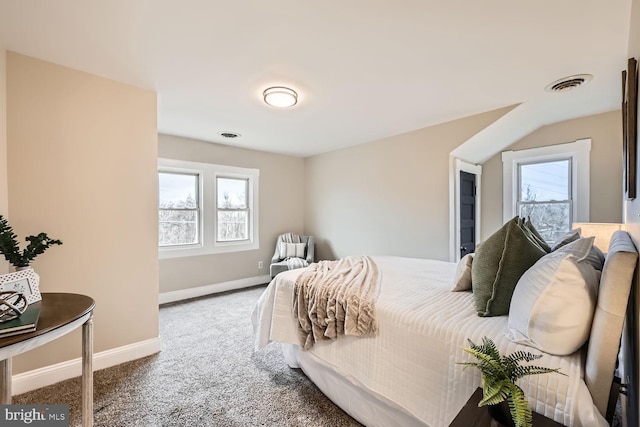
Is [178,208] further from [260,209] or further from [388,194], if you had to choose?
[388,194]

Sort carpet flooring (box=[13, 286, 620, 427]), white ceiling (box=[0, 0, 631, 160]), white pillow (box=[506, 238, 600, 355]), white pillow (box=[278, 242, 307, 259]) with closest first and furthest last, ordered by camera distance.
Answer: white pillow (box=[506, 238, 600, 355]), white ceiling (box=[0, 0, 631, 160]), carpet flooring (box=[13, 286, 620, 427]), white pillow (box=[278, 242, 307, 259])

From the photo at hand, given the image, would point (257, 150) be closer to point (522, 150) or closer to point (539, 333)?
point (522, 150)

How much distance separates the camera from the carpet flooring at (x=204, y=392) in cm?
172

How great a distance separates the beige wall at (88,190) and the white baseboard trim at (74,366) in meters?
0.04

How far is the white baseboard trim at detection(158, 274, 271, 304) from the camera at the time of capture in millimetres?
4036

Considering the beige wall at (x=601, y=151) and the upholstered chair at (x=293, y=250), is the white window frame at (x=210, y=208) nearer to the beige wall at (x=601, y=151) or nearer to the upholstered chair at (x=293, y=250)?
the upholstered chair at (x=293, y=250)

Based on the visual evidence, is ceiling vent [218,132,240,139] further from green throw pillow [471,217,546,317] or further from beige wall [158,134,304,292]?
green throw pillow [471,217,546,317]

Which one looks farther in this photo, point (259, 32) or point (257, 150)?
point (257, 150)

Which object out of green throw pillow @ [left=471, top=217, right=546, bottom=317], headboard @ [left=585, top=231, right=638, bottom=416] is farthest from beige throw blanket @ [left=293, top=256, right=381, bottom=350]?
headboard @ [left=585, top=231, right=638, bottom=416]

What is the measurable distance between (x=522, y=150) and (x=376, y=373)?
348 cm

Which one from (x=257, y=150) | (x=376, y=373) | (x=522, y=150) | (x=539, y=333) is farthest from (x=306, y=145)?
(x=539, y=333)

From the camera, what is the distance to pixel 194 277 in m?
4.30

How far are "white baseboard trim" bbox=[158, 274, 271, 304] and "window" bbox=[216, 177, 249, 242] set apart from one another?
0.73 meters

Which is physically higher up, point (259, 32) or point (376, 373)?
point (259, 32)
